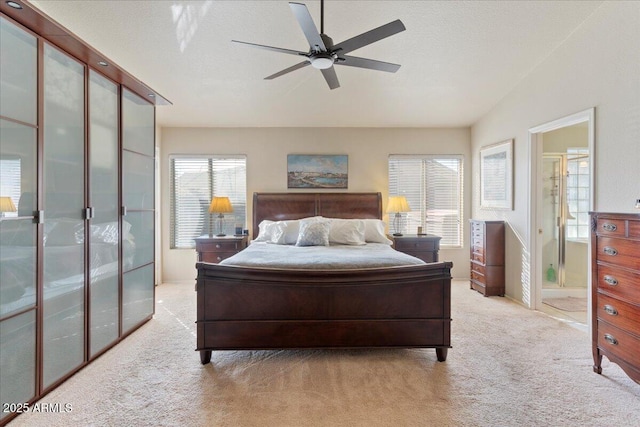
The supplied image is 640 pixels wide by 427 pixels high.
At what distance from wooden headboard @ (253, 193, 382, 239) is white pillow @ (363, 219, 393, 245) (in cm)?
45

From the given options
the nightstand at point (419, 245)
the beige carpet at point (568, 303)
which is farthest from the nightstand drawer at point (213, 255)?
the beige carpet at point (568, 303)

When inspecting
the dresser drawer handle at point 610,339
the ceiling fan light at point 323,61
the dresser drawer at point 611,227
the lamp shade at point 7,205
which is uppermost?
the ceiling fan light at point 323,61

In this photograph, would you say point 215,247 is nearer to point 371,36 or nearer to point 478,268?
point 371,36

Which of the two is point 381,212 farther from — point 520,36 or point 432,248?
point 520,36

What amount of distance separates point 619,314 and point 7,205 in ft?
13.5

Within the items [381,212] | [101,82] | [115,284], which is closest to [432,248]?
[381,212]

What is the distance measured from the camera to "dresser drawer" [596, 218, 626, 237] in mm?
2239

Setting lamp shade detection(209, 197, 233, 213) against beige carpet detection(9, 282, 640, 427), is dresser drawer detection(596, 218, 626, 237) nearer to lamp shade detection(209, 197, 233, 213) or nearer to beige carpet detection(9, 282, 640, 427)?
beige carpet detection(9, 282, 640, 427)

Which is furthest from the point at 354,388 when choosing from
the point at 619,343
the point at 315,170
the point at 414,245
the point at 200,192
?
the point at 200,192

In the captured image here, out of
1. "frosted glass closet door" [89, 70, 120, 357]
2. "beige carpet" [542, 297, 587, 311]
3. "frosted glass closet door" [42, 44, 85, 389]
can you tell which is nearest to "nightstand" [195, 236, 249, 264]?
"frosted glass closet door" [89, 70, 120, 357]

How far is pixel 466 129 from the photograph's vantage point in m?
5.41

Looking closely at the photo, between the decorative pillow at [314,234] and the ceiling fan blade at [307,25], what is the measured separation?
2.38 m

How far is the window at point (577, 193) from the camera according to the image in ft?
15.4

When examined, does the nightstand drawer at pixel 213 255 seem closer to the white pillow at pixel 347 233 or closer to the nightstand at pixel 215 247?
the nightstand at pixel 215 247
